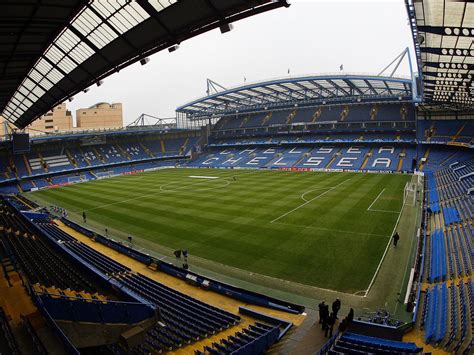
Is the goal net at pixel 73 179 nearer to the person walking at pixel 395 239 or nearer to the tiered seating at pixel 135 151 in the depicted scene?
the tiered seating at pixel 135 151

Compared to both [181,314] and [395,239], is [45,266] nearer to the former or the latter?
[181,314]

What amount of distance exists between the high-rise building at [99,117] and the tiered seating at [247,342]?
123255 mm

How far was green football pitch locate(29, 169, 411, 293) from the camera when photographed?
19.7m

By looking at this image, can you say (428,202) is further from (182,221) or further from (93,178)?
(93,178)

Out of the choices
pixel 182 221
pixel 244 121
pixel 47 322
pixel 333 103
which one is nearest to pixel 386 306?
pixel 47 322

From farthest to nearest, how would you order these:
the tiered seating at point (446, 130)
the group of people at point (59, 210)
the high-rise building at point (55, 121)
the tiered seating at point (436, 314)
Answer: the high-rise building at point (55, 121) → the tiered seating at point (446, 130) → the group of people at point (59, 210) → the tiered seating at point (436, 314)

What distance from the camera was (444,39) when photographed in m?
18.0

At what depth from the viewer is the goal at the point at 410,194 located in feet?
107

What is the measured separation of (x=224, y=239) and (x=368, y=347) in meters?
15.0

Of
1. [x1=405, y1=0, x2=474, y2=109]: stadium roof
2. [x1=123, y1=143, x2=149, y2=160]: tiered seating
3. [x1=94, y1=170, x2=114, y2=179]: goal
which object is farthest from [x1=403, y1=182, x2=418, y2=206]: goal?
[x1=123, y1=143, x2=149, y2=160]: tiered seating

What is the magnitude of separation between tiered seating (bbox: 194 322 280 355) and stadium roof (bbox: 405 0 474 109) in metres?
14.8

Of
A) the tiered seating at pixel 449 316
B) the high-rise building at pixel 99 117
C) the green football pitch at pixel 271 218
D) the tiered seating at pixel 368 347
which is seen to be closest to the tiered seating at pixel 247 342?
the tiered seating at pixel 368 347

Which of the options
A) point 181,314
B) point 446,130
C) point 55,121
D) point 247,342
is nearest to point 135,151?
point 55,121

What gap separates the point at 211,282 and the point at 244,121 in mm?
72975
